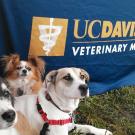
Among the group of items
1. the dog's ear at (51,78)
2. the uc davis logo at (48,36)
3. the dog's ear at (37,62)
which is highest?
the uc davis logo at (48,36)

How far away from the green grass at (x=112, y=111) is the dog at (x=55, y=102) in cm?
66

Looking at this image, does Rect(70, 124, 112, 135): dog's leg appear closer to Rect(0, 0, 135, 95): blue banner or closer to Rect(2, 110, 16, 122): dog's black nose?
Rect(0, 0, 135, 95): blue banner

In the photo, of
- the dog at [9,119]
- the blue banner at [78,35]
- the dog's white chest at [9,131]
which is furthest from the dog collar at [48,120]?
the blue banner at [78,35]

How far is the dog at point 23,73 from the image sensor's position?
4.52 m

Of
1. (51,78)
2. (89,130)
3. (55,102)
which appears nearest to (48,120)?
(55,102)

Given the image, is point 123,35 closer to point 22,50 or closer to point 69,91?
point 22,50

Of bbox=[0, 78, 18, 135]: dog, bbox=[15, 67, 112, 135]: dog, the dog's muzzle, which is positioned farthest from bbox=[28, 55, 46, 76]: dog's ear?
the dog's muzzle

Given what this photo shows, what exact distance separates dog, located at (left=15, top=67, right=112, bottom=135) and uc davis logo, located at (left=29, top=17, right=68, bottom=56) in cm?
87

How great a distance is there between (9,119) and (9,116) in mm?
33

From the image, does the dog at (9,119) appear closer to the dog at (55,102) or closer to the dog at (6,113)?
the dog at (6,113)

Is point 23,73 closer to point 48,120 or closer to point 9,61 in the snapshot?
point 9,61

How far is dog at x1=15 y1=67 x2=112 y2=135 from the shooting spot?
3.71 meters

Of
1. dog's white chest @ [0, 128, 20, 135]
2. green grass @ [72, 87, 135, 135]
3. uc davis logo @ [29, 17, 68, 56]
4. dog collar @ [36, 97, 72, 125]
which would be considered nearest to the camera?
dog's white chest @ [0, 128, 20, 135]

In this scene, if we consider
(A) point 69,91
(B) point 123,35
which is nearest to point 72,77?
(A) point 69,91
